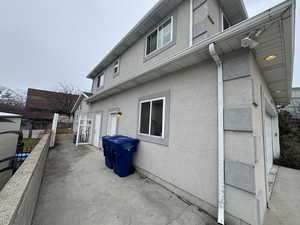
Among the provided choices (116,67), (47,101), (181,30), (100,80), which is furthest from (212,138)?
(47,101)

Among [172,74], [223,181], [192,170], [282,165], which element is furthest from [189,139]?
[282,165]

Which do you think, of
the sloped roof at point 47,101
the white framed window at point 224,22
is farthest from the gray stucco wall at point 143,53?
the sloped roof at point 47,101

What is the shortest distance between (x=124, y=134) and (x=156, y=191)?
2.74 metres

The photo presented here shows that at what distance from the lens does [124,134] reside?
5262 mm

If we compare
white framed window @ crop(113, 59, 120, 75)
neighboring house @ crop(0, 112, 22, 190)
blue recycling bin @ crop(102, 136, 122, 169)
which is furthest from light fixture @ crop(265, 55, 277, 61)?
neighboring house @ crop(0, 112, 22, 190)

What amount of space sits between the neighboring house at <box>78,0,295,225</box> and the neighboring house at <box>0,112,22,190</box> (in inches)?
142

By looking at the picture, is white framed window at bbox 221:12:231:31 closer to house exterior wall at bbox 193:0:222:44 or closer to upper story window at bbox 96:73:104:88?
house exterior wall at bbox 193:0:222:44

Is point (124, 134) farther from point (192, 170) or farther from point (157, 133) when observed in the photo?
point (192, 170)

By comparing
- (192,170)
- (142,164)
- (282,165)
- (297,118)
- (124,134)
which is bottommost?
(282,165)

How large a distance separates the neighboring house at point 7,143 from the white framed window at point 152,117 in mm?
3924

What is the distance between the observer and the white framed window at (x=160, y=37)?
4289mm

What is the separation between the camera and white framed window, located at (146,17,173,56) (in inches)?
169

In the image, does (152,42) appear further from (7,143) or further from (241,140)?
(7,143)

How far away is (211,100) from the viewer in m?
2.58
